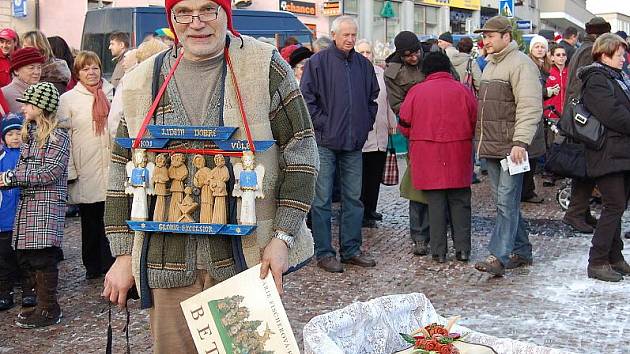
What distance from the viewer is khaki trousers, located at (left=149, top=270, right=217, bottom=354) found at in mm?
3053

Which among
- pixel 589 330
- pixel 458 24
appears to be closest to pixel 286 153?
pixel 589 330

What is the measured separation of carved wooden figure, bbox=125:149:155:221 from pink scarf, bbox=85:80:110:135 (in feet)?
12.5

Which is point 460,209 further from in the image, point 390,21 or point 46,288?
point 390,21

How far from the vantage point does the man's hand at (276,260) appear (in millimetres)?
2914

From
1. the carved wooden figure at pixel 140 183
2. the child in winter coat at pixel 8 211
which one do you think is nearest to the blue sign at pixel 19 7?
the child in winter coat at pixel 8 211

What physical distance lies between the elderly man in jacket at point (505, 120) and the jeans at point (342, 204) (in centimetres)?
109

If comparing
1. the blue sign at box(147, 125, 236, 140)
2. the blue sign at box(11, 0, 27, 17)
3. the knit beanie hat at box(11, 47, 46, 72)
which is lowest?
the blue sign at box(147, 125, 236, 140)

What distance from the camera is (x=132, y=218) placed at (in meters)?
3.01

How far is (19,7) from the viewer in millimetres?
18578

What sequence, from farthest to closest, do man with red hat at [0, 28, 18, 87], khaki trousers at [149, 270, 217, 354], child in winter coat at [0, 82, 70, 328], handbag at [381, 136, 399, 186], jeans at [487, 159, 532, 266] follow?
handbag at [381, 136, 399, 186], man with red hat at [0, 28, 18, 87], jeans at [487, 159, 532, 266], child in winter coat at [0, 82, 70, 328], khaki trousers at [149, 270, 217, 354]

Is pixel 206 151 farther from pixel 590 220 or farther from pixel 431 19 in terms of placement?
pixel 431 19

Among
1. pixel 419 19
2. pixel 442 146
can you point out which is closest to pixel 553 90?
pixel 442 146

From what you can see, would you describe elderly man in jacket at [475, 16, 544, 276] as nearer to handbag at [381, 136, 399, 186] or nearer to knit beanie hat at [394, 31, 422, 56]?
knit beanie hat at [394, 31, 422, 56]

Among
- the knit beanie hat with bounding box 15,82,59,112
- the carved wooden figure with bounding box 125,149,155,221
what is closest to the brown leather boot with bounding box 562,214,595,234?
the knit beanie hat with bounding box 15,82,59,112
